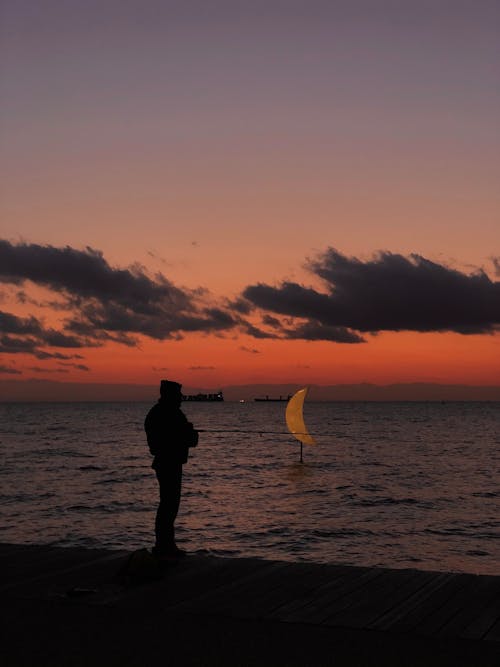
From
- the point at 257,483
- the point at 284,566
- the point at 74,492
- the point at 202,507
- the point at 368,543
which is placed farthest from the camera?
the point at 257,483

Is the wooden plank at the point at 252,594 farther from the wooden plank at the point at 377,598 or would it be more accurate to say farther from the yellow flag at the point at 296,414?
the yellow flag at the point at 296,414

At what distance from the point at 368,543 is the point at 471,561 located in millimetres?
3527

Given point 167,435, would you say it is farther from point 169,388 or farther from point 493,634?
point 493,634

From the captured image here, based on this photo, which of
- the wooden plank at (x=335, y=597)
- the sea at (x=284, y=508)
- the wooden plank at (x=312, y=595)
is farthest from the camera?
the sea at (x=284, y=508)

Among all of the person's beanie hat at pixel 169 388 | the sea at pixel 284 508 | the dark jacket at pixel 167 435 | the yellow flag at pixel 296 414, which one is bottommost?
the sea at pixel 284 508

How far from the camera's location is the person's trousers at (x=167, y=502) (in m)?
9.94

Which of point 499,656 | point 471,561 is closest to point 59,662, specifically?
point 499,656

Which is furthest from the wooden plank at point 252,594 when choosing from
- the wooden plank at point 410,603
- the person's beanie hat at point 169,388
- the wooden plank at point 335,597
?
the person's beanie hat at point 169,388

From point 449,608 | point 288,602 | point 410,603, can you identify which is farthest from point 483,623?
point 288,602

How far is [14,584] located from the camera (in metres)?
8.57

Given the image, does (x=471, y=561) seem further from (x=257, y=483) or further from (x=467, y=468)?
(x=467, y=468)

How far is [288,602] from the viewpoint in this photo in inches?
305

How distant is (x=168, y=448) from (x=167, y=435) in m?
0.18

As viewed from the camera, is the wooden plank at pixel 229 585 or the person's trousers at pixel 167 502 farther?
the person's trousers at pixel 167 502
